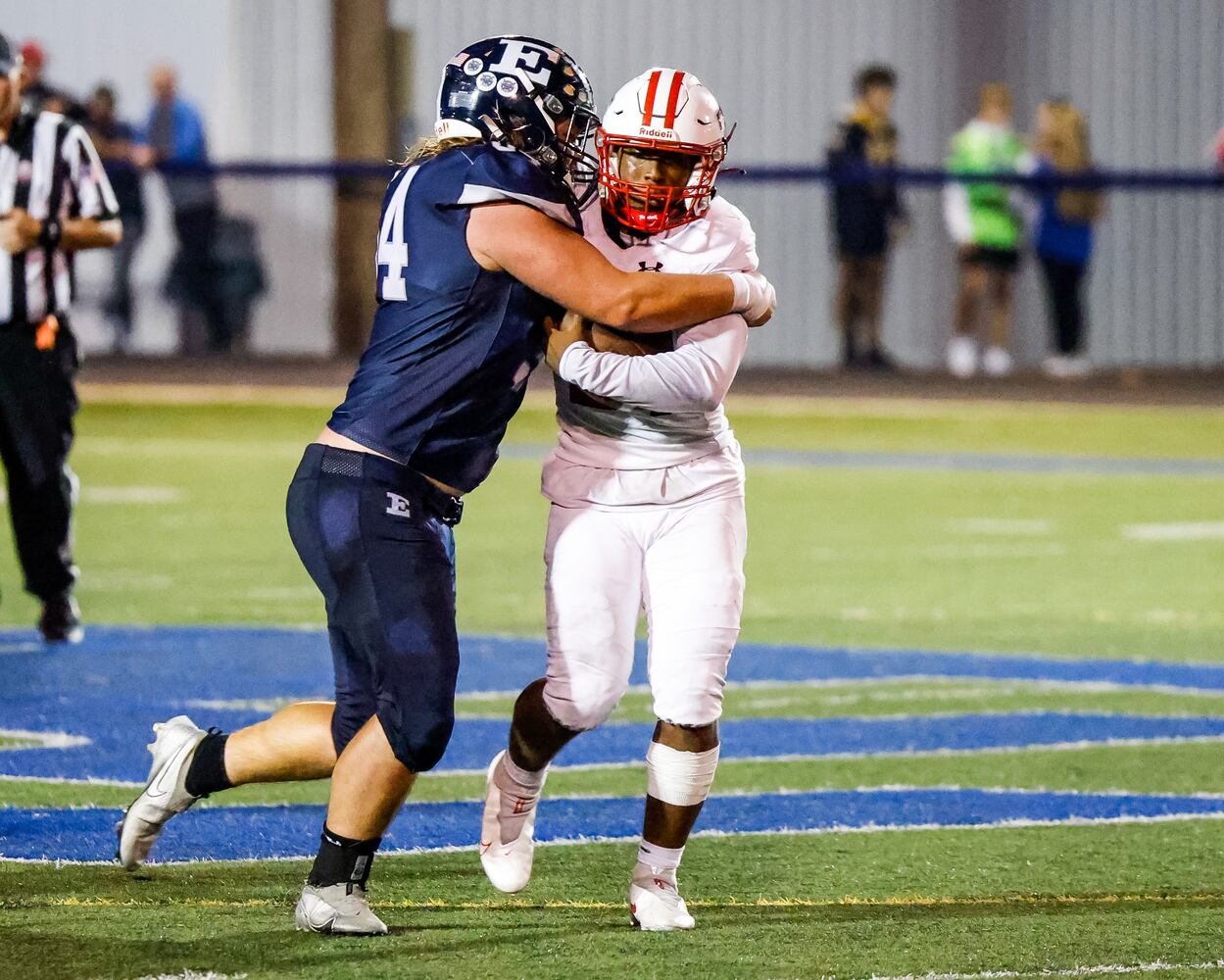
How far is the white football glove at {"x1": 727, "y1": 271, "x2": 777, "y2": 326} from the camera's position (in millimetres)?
5238

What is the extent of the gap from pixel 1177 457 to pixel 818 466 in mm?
2429

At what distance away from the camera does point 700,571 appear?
5.23m

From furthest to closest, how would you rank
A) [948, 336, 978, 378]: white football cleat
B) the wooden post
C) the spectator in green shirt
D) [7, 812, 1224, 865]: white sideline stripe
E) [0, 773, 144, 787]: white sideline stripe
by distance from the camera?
the wooden post < [948, 336, 978, 378]: white football cleat < the spectator in green shirt < [0, 773, 144, 787]: white sideline stripe < [7, 812, 1224, 865]: white sideline stripe

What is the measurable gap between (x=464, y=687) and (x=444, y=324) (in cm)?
352

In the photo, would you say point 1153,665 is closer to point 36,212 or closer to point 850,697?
point 850,697

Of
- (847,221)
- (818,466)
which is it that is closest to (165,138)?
(847,221)

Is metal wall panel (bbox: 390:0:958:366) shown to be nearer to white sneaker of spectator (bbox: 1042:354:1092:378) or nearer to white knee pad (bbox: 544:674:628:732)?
white sneaker of spectator (bbox: 1042:354:1092:378)

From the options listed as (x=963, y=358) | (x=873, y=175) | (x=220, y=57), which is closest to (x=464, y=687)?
(x=873, y=175)

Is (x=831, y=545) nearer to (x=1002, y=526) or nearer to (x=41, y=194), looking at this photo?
(x=1002, y=526)

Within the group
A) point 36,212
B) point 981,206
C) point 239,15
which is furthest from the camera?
point 239,15

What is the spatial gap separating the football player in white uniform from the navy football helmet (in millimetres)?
83

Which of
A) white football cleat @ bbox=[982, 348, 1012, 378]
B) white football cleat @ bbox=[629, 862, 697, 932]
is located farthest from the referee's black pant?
white football cleat @ bbox=[982, 348, 1012, 378]

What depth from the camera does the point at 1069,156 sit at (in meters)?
19.9

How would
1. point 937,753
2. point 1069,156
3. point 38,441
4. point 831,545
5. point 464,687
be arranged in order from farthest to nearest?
1. point 1069,156
2. point 831,545
3. point 38,441
4. point 464,687
5. point 937,753
